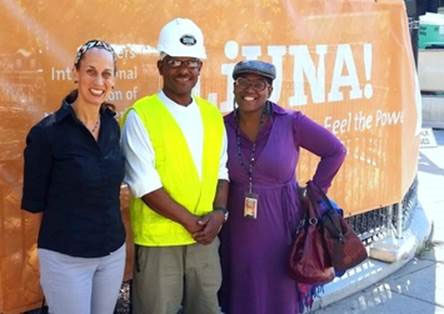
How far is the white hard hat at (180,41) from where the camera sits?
8.43 ft

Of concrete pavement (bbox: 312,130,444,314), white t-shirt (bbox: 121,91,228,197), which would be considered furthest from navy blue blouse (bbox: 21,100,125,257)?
concrete pavement (bbox: 312,130,444,314)

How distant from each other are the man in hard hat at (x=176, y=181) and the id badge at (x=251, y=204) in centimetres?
14

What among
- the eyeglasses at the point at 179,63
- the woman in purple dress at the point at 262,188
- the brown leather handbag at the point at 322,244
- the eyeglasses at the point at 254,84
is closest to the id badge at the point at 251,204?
the woman in purple dress at the point at 262,188

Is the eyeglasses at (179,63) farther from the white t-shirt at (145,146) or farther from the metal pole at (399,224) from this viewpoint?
the metal pole at (399,224)

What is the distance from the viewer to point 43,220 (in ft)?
7.88

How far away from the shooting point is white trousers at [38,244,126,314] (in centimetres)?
238

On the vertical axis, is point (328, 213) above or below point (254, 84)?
below

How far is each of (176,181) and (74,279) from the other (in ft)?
1.89

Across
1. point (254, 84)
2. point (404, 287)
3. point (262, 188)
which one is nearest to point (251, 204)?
Result: point (262, 188)

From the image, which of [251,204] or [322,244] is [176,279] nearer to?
[251,204]

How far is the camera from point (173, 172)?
2.63 metres

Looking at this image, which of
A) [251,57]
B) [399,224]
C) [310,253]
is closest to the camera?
[310,253]

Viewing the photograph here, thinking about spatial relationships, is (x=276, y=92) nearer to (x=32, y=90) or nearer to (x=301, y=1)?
(x=301, y=1)

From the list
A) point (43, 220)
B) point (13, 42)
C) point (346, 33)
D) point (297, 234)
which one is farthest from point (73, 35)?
point (346, 33)
